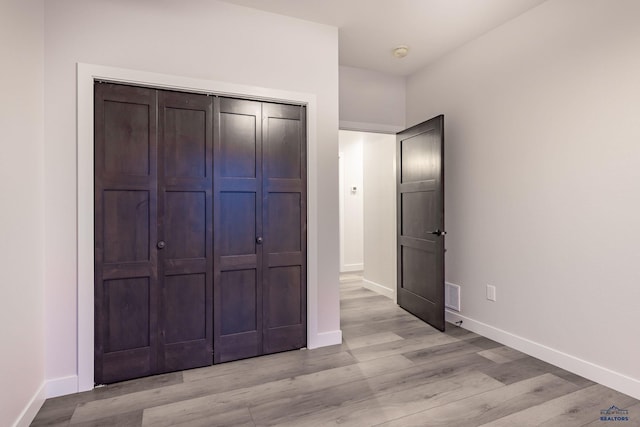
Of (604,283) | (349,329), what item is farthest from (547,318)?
(349,329)

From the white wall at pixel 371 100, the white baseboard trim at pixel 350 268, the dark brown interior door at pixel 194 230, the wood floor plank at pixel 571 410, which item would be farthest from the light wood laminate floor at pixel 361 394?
the white baseboard trim at pixel 350 268

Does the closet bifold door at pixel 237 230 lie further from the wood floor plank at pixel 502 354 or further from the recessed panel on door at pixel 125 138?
the wood floor plank at pixel 502 354

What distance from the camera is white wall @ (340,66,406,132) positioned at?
3752 mm

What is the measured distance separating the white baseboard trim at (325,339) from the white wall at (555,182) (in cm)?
138

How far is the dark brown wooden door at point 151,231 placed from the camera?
223 centimetres

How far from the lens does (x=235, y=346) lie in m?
2.57

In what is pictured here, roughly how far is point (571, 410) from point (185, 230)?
108 inches

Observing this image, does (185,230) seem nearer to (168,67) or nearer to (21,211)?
(21,211)

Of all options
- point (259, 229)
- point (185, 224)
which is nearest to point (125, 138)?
point (185, 224)

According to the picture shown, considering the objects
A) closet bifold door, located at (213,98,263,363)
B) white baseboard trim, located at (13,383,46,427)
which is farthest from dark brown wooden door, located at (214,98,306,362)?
white baseboard trim, located at (13,383,46,427)

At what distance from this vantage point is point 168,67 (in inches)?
93.3

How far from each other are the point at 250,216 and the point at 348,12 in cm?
184

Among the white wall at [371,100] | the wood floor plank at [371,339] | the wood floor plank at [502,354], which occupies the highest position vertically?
the white wall at [371,100]

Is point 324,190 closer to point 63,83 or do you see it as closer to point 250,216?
point 250,216
